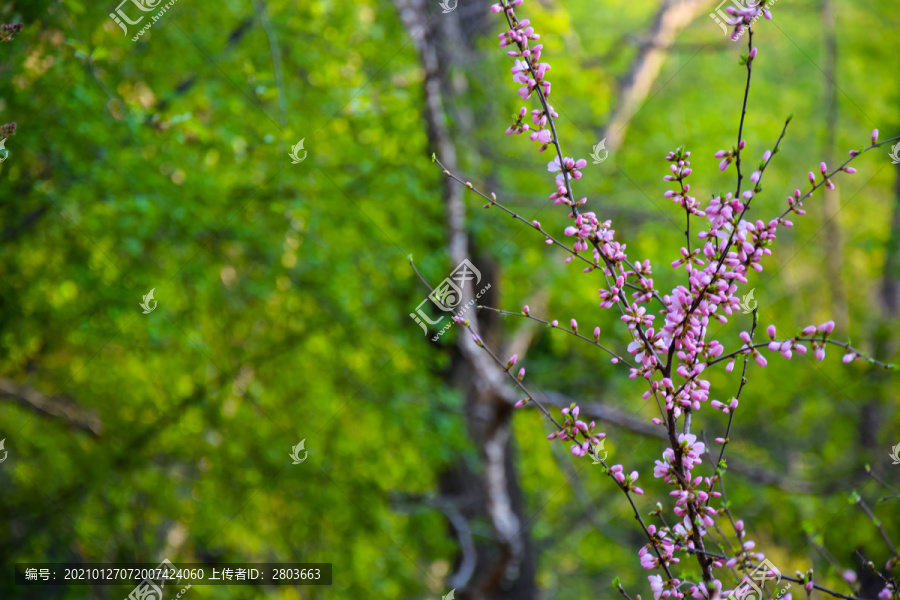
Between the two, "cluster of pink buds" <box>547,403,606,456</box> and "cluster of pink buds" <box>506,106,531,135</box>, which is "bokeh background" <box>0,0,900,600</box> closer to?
"cluster of pink buds" <box>506,106,531,135</box>

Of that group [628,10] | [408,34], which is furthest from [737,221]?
[628,10]

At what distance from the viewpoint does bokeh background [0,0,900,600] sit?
411 cm

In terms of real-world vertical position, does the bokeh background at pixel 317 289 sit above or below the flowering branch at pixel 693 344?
below

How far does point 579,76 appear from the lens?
523 centimetres

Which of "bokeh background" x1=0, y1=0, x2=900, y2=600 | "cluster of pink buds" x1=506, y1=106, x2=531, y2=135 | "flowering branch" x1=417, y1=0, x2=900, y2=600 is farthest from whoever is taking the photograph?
"bokeh background" x1=0, y1=0, x2=900, y2=600

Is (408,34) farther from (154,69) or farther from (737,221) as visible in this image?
(737,221)

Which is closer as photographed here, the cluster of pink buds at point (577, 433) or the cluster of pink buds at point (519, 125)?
the cluster of pink buds at point (577, 433)

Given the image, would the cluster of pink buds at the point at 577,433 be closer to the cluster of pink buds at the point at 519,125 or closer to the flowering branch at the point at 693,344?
the flowering branch at the point at 693,344

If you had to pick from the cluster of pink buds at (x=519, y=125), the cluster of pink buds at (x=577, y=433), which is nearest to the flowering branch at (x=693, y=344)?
the cluster of pink buds at (x=577, y=433)

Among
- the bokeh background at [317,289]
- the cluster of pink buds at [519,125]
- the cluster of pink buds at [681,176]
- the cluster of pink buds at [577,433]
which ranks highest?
the cluster of pink buds at [519,125]

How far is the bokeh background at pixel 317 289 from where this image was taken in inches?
162

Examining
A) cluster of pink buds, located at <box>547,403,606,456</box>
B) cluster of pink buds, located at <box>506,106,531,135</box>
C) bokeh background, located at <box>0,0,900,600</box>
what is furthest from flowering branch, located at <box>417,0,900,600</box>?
bokeh background, located at <box>0,0,900,600</box>

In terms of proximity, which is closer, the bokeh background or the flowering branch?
the flowering branch

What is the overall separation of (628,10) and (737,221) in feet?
34.9
